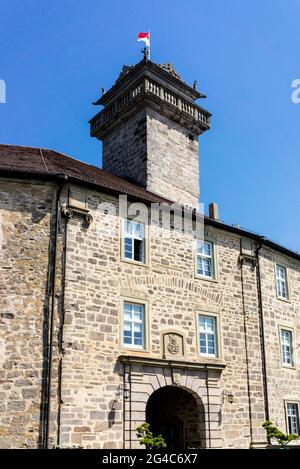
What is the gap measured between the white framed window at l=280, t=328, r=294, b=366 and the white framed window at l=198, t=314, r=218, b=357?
3.77 m

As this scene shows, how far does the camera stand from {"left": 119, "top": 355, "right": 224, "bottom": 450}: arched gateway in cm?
1543

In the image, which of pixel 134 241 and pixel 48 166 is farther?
pixel 48 166

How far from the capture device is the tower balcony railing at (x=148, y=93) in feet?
80.6

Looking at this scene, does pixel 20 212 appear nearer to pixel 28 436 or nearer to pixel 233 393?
pixel 28 436

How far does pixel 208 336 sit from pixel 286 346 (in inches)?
177

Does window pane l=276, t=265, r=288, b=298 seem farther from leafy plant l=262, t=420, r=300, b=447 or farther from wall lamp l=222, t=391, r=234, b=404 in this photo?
leafy plant l=262, t=420, r=300, b=447

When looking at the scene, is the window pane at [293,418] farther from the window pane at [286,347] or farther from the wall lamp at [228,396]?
the wall lamp at [228,396]

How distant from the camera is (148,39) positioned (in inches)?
994

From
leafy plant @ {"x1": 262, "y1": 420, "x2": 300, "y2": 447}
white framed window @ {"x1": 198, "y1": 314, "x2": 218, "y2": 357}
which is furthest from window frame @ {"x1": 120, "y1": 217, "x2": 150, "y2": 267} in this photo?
leafy plant @ {"x1": 262, "y1": 420, "x2": 300, "y2": 447}

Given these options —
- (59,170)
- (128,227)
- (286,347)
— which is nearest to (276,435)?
(286,347)

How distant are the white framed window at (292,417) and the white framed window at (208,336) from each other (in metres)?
4.25

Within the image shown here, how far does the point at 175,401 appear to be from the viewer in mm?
18406

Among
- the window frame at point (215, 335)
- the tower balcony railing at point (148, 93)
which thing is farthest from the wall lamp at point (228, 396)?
the tower balcony railing at point (148, 93)

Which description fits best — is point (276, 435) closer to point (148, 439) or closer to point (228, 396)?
point (228, 396)
